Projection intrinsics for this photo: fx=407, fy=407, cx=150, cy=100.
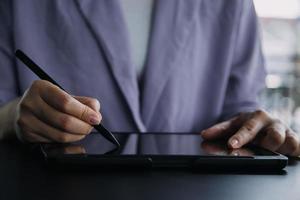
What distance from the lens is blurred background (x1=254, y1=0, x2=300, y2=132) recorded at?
291cm

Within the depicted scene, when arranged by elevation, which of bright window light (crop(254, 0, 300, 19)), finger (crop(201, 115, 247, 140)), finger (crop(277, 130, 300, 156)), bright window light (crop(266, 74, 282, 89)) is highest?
bright window light (crop(254, 0, 300, 19))

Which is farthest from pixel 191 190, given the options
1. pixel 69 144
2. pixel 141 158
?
pixel 69 144

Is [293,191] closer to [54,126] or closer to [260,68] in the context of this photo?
[54,126]

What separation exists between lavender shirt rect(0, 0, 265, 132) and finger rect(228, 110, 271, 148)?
192 mm

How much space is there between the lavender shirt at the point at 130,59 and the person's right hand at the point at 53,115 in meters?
0.19

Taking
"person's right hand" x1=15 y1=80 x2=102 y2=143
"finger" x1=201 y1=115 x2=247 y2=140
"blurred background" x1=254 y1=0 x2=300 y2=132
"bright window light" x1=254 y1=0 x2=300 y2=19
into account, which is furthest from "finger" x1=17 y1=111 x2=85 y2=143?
"bright window light" x1=254 y1=0 x2=300 y2=19

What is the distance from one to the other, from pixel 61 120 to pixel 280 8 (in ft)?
9.42

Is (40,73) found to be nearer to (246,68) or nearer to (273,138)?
(273,138)

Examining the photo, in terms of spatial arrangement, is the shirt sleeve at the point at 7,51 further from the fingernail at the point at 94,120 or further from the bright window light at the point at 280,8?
the bright window light at the point at 280,8

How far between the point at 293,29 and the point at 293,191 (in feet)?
10.1

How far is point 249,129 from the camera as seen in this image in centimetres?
45

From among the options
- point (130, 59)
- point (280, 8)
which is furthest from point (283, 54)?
point (130, 59)

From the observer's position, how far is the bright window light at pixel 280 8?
2936 millimetres

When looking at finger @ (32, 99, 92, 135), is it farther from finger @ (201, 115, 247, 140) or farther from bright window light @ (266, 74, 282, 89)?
bright window light @ (266, 74, 282, 89)
